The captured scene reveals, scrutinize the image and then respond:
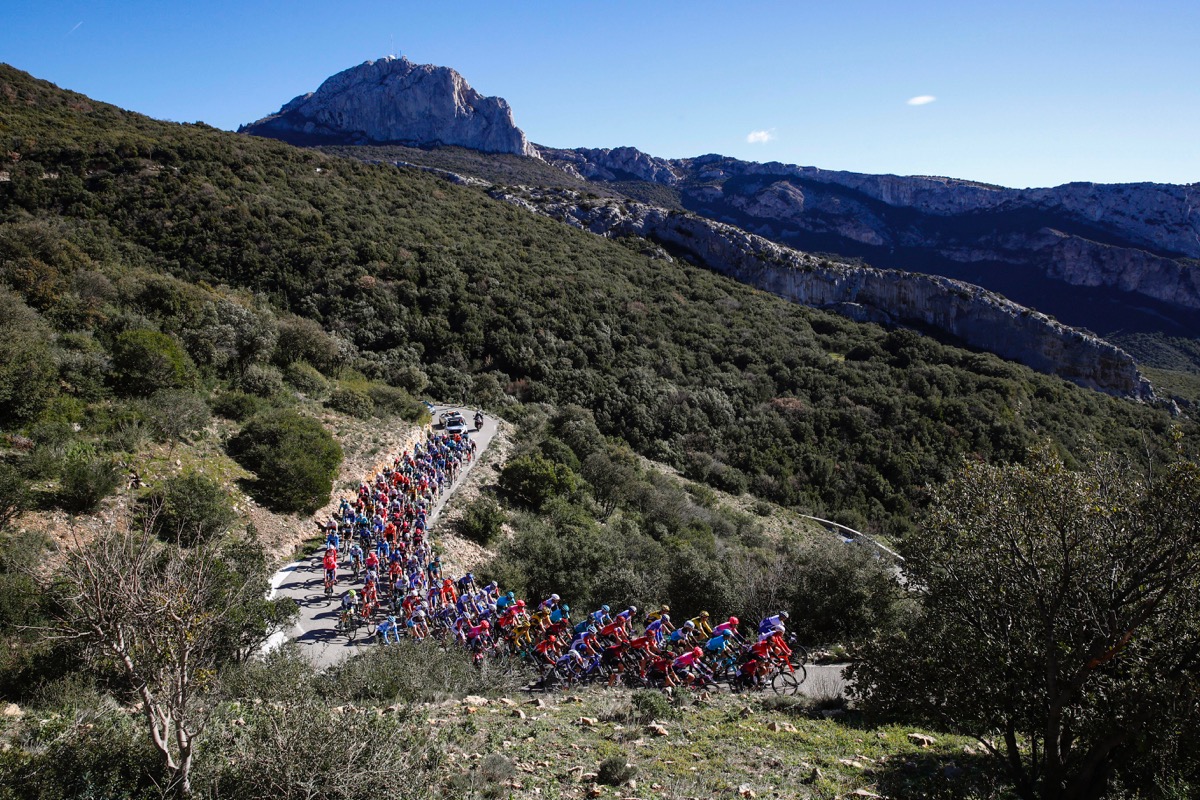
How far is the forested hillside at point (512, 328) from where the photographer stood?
31406mm

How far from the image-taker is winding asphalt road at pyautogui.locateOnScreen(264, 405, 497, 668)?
10.7 meters

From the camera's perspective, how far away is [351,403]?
2211cm

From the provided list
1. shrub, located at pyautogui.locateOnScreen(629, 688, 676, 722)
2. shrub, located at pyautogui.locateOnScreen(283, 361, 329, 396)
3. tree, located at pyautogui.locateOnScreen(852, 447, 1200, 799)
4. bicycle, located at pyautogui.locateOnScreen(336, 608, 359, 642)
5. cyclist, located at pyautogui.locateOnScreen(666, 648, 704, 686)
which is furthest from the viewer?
shrub, located at pyautogui.locateOnScreen(283, 361, 329, 396)

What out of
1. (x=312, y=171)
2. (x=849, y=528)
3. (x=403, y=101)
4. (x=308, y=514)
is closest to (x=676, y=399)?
(x=849, y=528)

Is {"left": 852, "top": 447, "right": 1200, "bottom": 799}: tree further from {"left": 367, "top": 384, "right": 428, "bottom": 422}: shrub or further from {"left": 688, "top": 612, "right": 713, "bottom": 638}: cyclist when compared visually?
{"left": 367, "top": 384, "right": 428, "bottom": 422}: shrub

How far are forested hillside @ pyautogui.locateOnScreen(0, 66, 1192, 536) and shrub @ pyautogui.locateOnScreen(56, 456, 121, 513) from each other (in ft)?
35.4

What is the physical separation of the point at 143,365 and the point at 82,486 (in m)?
5.70

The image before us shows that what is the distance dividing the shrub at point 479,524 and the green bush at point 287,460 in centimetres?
383

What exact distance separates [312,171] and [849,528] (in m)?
45.9

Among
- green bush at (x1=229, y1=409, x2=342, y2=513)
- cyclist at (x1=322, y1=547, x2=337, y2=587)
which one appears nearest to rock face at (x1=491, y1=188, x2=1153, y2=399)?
green bush at (x1=229, y1=409, x2=342, y2=513)

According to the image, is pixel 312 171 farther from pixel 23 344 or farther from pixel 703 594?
pixel 703 594

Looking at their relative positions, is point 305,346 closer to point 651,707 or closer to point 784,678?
point 651,707

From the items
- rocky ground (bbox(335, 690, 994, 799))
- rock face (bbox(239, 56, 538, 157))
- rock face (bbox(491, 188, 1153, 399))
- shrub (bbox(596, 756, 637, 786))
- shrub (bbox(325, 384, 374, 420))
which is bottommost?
rocky ground (bbox(335, 690, 994, 799))

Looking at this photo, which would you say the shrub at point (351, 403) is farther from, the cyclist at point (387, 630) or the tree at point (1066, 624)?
the tree at point (1066, 624)
